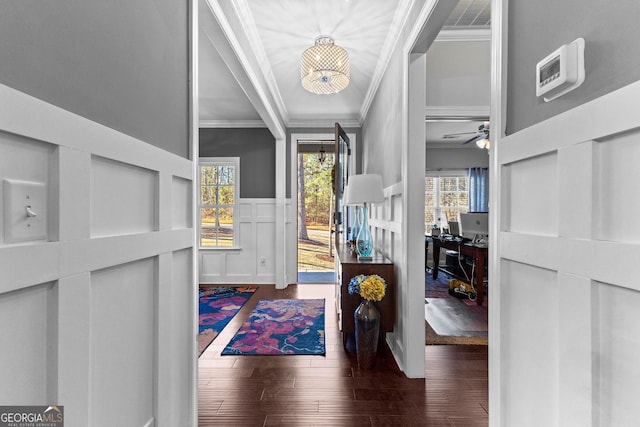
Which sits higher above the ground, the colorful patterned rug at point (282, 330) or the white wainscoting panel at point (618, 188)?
the white wainscoting panel at point (618, 188)

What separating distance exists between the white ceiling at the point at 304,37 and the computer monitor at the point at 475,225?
169 cm

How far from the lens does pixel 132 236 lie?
3.15 feet

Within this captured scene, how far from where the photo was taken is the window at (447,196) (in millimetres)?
7355

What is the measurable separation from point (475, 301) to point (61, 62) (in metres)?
4.61

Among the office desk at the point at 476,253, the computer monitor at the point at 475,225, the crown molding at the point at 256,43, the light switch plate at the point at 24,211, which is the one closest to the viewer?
the light switch plate at the point at 24,211

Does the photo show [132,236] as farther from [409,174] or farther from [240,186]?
[240,186]

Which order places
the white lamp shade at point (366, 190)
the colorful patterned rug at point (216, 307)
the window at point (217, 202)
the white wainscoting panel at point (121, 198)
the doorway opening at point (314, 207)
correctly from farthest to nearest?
the doorway opening at point (314, 207)
the window at point (217, 202)
the colorful patterned rug at point (216, 307)
the white lamp shade at point (366, 190)
the white wainscoting panel at point (121, 198)

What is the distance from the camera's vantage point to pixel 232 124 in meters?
5.27

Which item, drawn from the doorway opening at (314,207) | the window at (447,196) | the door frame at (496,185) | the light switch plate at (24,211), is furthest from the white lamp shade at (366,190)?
the window at (447,196)

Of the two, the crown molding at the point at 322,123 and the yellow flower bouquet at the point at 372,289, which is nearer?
the yellow flower bouquet at the point at 372,289

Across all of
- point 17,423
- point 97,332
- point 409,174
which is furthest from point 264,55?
point 17,423

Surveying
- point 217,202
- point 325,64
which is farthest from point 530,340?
point 217,202

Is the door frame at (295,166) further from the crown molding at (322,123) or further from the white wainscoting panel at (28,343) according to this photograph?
the white wainscoting panel at (28,343)

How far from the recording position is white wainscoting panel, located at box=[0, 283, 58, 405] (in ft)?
1.97
